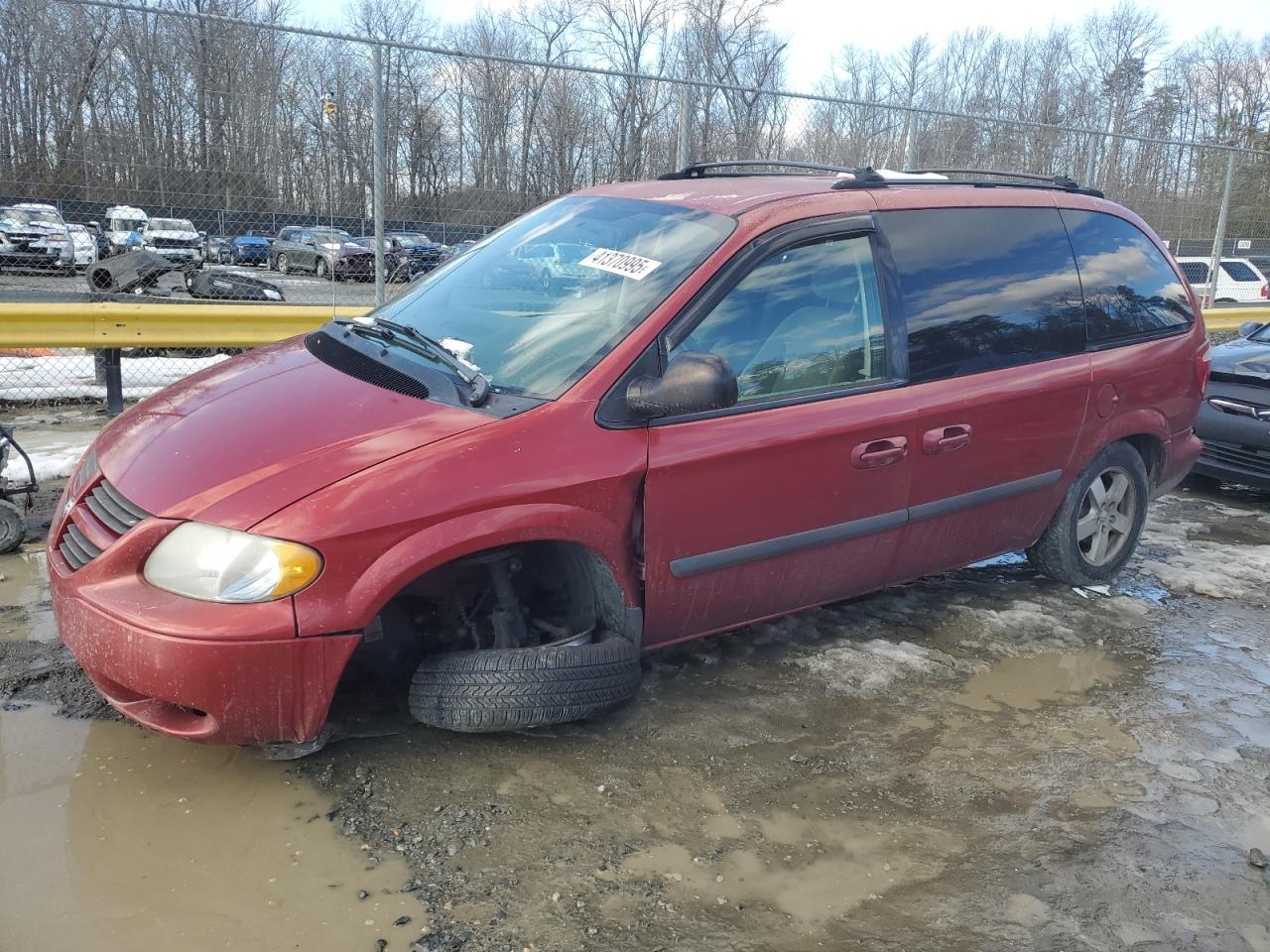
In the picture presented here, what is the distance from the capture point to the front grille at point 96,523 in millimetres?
2799

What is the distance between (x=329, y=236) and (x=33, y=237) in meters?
2.00

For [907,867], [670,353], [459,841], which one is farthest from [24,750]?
[907,867]

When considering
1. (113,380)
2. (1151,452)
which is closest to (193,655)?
(1151,452)

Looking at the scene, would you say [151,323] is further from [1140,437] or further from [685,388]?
[1140,437]

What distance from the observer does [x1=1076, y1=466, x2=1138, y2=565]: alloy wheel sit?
15.4 feet

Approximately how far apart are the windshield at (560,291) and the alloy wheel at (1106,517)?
93.0 inches

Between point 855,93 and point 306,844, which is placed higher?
point 855,93

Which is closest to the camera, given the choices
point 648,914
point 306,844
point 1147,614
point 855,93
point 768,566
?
point 648,914

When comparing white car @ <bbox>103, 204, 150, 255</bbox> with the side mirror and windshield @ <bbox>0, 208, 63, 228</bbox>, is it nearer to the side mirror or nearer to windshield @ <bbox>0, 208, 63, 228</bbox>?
windshield @ <bbox>0, 208, 63, 228</bbox>

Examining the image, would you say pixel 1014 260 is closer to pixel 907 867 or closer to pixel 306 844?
pixel 907 867

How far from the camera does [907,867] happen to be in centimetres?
273

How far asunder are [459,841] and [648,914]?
56 centimetres

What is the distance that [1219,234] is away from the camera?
13234mm

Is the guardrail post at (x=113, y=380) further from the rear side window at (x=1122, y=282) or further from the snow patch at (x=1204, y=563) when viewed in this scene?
the snow patch at (x=1204, y=563)
